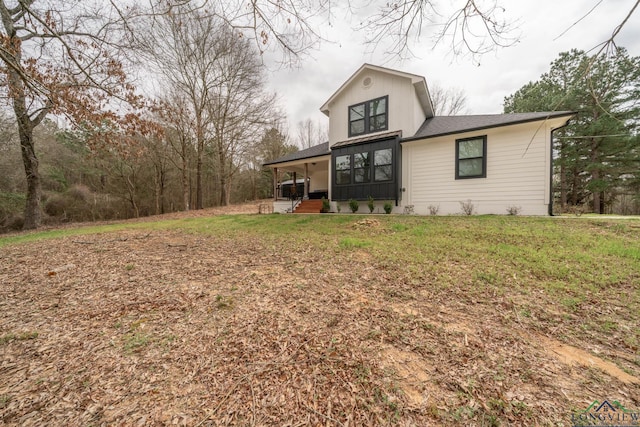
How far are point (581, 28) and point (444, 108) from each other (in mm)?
24623

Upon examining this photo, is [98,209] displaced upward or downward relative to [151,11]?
downward

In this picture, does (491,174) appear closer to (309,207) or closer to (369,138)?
(369,138)

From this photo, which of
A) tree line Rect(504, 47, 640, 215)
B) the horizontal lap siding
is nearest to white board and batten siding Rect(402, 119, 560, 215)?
the horizontal lap siding

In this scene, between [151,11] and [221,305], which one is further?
[151,11]

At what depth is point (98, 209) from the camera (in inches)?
620

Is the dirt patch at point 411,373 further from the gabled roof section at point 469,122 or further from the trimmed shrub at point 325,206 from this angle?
the trimmed shrub at point 325,206

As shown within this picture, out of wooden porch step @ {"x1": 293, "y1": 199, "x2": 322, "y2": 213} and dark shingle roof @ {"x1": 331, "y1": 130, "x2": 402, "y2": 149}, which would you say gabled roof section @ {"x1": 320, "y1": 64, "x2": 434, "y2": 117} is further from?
wooden porch step @ {"x1": 293, "y1": 199, "x2": 322, "y2": 213}

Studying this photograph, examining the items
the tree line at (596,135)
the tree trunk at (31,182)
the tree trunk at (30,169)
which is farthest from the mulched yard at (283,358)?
the tree line at (596,135)

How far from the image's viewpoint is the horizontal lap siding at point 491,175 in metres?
7.28

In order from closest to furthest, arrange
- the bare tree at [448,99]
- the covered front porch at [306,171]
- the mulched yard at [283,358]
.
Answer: the mulched yard at [283,358]
the covered front porch at [306,171]
the bare tree at [448,99]

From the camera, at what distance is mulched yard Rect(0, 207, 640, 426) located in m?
1.22

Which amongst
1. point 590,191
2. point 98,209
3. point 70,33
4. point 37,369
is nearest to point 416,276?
point 37,369

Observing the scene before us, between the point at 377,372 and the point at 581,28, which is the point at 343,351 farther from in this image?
the point at 581,28

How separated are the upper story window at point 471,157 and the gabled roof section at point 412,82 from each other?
2.92 m
